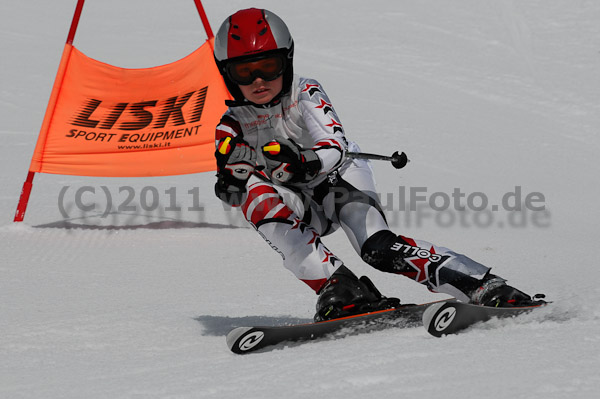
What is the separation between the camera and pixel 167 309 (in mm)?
5004

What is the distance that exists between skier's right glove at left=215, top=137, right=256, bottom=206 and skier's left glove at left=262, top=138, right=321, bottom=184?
0.13 meters

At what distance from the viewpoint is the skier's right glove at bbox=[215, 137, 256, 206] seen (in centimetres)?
399

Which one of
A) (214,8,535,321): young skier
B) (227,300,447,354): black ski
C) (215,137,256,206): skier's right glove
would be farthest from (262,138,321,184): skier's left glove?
(227,300,447,354): black ski

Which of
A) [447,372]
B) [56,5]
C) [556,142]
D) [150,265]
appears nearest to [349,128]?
[556,142]

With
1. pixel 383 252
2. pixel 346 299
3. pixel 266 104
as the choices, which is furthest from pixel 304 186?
pixel 346 299

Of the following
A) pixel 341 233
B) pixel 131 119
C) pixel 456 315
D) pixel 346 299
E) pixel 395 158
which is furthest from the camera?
pixel 131 119

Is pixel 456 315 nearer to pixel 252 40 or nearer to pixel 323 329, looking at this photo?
pixel 323 329

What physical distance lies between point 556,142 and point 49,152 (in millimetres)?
6148

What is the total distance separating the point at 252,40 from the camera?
4.08 meters

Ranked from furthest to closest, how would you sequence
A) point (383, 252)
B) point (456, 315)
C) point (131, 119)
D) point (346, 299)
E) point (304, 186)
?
point (131, 119) → point (304, 186) → point (383, 252) → point (346, 299) → point (456, 315)

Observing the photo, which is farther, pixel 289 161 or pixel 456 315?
pixel 289 161

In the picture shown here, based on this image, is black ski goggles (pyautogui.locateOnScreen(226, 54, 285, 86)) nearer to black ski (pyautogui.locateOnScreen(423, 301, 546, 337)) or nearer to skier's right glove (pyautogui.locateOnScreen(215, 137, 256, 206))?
skier's right glove (pyautogui.locateOnScreen(215, 137, 256, 206))

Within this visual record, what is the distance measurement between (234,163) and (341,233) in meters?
3.41

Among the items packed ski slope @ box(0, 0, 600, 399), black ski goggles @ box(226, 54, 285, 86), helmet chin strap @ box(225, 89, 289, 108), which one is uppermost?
black ski goggles @ box(226, 54, 285, 86)
